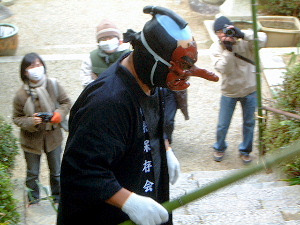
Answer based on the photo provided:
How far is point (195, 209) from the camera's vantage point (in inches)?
187

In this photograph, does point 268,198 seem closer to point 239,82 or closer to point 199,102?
point 239,82

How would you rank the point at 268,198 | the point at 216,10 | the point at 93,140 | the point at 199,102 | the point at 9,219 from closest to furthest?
the point at 93,140, the point at 9,219, the point at 268,198, the point at 199,102, the point at 216,10

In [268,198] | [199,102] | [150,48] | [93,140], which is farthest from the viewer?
[199,102]

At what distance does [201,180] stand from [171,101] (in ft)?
4.05

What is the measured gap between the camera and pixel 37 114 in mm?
5137

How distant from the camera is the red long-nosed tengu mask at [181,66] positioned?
107 inches

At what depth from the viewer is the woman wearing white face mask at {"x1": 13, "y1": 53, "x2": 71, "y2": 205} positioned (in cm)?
517

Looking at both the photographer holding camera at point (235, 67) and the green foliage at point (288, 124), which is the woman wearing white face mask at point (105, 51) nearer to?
the photographer holding camera at point (235, 67)

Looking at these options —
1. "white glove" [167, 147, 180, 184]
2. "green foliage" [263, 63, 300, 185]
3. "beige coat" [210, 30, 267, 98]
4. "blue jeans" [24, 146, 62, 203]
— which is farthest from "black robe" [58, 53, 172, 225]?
"beige coat" [210, 30, 267, 98]

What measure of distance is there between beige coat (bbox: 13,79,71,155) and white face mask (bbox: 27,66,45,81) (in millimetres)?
141

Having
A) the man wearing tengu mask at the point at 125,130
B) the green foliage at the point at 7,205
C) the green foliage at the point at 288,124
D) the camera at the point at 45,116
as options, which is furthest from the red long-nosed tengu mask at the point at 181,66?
the camera at the point at 45,116

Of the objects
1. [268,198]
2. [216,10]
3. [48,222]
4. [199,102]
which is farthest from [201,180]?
[216,10]

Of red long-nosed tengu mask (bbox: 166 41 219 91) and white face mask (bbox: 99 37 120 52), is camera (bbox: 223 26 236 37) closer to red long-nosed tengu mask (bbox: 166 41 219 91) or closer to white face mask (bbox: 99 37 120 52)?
white face mask (bbox: 99 37 120 52)

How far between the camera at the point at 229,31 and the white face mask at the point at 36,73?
6.94 ft
